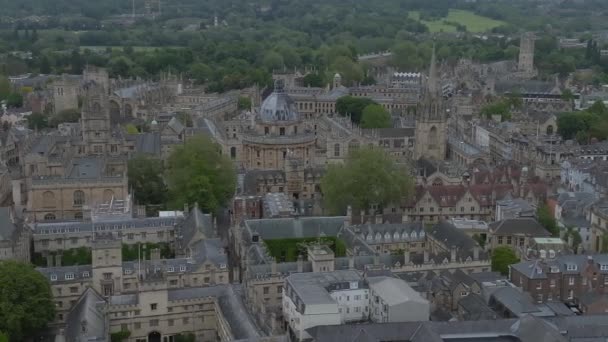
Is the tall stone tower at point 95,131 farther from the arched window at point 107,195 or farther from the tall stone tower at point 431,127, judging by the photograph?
the tall stone tower at point 431,127

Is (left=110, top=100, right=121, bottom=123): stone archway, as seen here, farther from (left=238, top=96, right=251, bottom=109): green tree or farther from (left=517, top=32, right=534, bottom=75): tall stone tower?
(left=517, top=32, right=534, bottom=75): tall stone tower

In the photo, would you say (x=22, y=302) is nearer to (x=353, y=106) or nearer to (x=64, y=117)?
(x=64, y=117)

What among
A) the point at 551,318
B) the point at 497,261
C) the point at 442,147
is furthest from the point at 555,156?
the point at 551,318

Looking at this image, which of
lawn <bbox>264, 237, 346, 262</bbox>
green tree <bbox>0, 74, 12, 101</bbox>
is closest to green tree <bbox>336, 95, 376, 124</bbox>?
green tree <bbox>0, 74, 12, 101</bbox>

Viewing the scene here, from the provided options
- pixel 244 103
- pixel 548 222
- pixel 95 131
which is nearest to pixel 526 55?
pixel 244 103

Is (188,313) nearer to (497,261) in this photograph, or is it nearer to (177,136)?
(497,261)

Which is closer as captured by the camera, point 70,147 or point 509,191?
point 509,191
